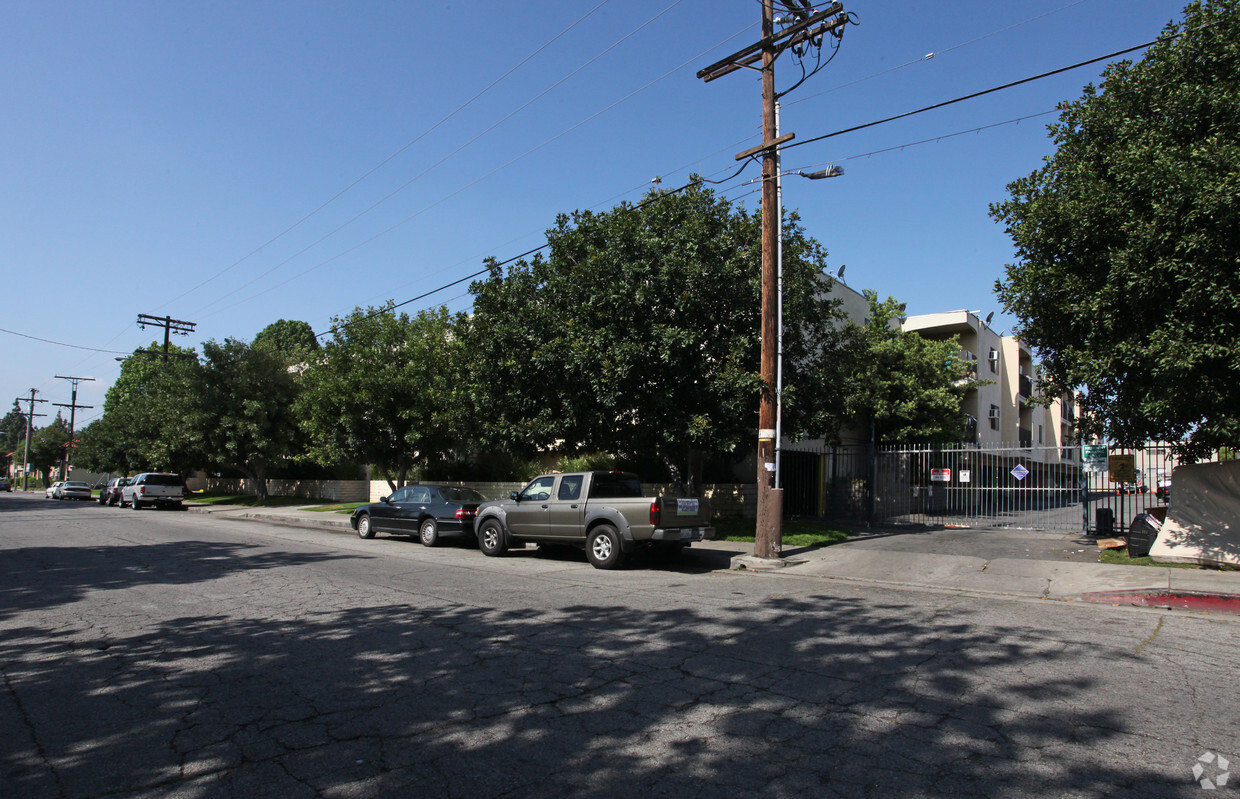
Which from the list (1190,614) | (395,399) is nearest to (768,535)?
(1190,614)

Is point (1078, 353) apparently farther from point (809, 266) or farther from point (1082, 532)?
point (1082, 532)

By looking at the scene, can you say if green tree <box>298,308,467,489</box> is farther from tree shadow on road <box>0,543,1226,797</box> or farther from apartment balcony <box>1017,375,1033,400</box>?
apartment balcony <box>1017,375,1033,400</box>

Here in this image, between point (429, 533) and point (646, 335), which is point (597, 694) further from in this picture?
point (429, 533)

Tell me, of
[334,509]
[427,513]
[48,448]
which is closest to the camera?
[427,513]

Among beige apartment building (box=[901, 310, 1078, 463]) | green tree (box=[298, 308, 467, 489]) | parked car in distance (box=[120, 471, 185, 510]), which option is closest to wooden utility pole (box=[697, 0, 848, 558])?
green tree (box=[298, 308, 467, 489])

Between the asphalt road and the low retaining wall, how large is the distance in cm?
1020

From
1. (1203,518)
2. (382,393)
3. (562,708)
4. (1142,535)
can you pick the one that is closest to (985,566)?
(1142,535)

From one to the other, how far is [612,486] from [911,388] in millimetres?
18102

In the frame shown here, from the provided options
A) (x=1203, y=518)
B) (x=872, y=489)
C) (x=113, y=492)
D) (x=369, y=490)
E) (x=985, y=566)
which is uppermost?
(x=872, y=489)

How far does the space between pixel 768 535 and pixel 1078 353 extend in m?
5.86

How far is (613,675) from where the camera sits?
5785 millimetres

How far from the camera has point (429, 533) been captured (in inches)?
659

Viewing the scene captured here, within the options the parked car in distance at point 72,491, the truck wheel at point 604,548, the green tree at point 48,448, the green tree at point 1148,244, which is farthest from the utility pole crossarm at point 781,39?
the green tree at point 48,448

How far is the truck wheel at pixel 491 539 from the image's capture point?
47.7ft
